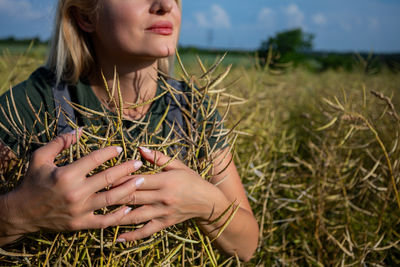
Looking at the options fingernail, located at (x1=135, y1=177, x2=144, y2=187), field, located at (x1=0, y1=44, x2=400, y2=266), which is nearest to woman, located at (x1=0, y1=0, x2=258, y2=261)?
fingernail, located at (x1=135, y1=177, x2=144, y2=187)

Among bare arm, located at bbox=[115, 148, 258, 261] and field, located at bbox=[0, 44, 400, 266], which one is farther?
field, located at bbox=[0, 44, 400, 266]

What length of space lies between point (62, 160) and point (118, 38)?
0.42 meters

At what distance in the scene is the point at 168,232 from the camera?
62 cm

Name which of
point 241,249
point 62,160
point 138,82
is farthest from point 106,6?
point 241,249

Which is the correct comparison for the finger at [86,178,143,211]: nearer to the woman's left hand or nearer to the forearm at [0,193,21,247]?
the woman's left hand

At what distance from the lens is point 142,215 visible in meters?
0.58

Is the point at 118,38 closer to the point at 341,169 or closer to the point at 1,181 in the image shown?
the point at 1,181

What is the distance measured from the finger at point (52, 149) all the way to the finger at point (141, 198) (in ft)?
0.44

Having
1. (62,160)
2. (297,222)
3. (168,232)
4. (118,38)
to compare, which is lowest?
(297,222)

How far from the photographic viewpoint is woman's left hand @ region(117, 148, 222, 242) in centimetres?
58

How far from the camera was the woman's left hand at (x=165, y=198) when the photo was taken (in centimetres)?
58

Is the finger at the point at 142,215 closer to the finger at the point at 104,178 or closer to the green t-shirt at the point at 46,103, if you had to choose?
the finger at the point at 104,178

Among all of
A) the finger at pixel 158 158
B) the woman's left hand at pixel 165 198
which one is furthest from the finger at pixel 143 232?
the finger at pixel 158 158

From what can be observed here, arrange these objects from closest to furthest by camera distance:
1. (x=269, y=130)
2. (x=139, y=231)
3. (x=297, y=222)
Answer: (x=139, y=231) < (x=297, y=222) < (x=269, y=130)
